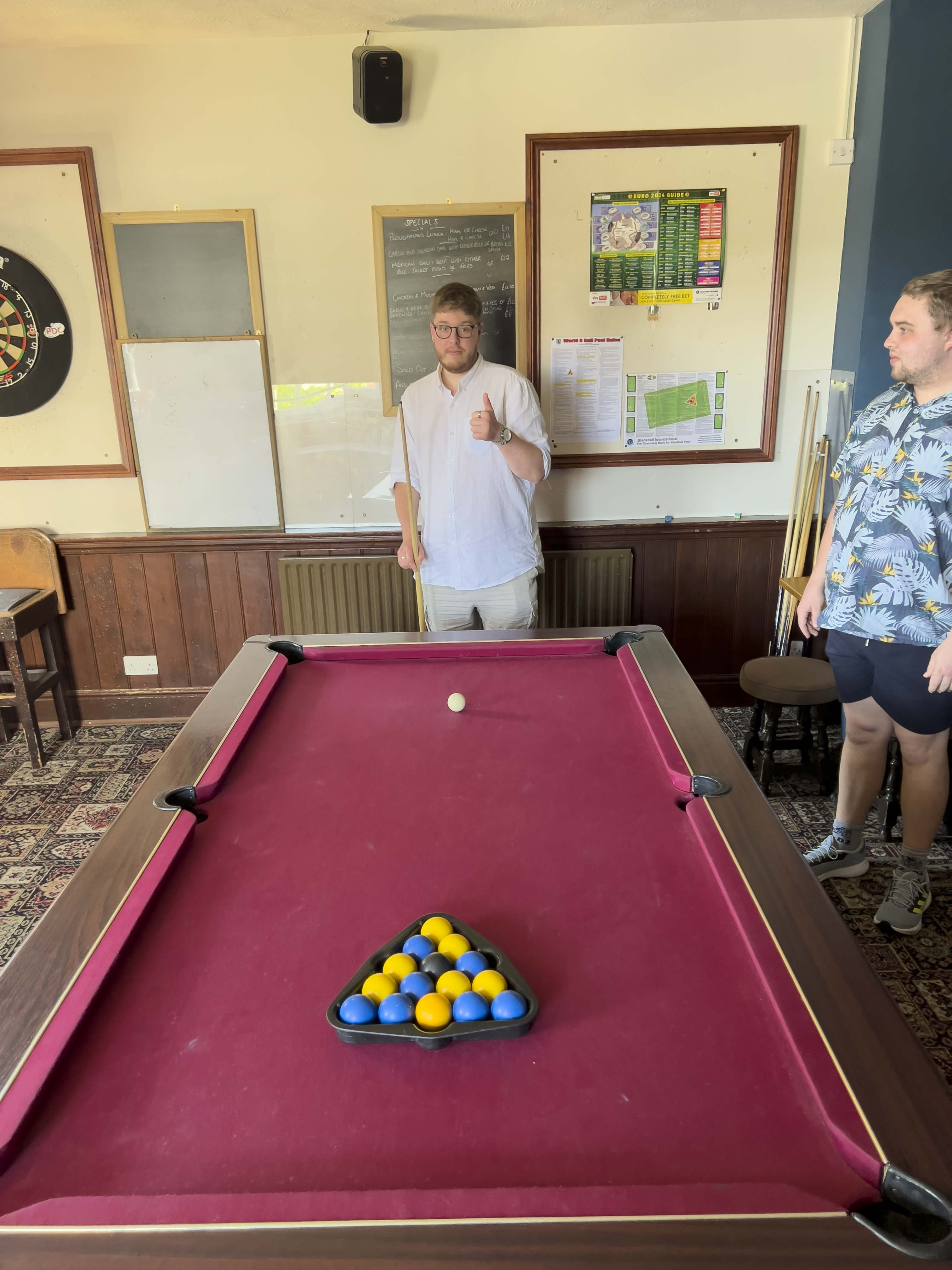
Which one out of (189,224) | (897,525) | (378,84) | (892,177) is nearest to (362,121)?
(378,84)

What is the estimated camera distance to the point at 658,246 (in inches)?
128

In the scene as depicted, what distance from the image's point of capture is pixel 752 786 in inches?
58.7

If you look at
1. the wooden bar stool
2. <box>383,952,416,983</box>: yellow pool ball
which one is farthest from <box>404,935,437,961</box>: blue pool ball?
the wooden bar stool

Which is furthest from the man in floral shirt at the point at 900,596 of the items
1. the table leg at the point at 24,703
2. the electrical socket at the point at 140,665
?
the table leg at the point at 24,703

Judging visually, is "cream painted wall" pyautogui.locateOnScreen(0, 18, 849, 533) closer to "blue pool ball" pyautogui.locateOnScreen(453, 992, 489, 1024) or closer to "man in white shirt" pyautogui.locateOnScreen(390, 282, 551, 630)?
"man in white shirt" pyautogui.locateOnScreen(390, 282, 551, 630)

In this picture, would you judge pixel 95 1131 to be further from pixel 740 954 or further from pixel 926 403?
pixel 926 403

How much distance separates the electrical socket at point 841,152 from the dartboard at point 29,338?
117 inches

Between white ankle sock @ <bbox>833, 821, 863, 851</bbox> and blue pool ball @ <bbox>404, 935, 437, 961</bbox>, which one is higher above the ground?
blue pool ball @ <bbox>404, 935, 437, 961</bbox>

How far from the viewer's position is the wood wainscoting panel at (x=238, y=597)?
11.6 feet

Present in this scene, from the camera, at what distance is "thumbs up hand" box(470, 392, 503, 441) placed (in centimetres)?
260

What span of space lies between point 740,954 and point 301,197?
10.2ft

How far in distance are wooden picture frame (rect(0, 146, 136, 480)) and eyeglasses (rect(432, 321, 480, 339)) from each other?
4.65ft

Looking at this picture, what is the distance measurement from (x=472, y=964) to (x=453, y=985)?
1.9 inches

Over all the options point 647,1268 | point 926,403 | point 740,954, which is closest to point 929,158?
point 926,403
